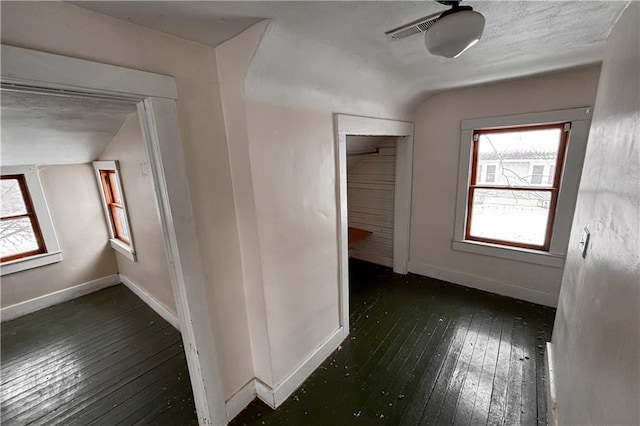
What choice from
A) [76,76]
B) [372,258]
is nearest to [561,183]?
[372,258]

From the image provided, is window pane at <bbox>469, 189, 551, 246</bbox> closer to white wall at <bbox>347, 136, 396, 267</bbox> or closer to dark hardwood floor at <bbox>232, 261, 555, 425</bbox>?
dark hardwood floor at <bbox>232, 261, 555, 425</bbox>

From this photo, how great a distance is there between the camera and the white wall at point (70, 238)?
9.68ft

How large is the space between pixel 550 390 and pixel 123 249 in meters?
4.24

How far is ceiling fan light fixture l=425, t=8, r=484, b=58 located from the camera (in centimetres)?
96

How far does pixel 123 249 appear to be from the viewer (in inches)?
123

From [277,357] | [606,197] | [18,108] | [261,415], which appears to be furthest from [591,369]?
[18,108]

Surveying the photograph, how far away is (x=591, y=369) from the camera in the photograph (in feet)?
3.33

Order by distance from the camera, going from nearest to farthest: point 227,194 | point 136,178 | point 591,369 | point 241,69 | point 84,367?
point 591,369, point 241,69, point 227,194, point 84,367, point 136,178

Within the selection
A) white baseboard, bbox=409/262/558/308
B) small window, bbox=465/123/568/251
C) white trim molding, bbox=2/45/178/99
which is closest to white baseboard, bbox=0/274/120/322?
white trim molding, bbox=2/45/178/99

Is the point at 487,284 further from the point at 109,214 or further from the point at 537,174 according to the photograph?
the point at 109,214

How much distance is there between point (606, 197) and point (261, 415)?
223cm

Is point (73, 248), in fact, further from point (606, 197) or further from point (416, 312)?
point (606, 197)

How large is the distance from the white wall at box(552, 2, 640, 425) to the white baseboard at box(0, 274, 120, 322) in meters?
4.66

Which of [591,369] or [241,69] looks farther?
[241,69]
